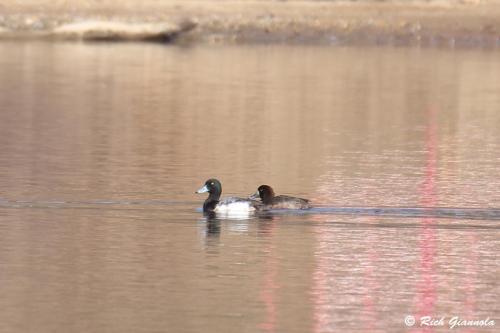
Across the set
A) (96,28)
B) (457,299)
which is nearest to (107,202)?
(457,299)

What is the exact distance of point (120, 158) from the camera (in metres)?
22.7

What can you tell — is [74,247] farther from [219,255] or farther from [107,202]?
[107,202]

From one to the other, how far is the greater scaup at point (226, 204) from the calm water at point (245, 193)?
0.25m

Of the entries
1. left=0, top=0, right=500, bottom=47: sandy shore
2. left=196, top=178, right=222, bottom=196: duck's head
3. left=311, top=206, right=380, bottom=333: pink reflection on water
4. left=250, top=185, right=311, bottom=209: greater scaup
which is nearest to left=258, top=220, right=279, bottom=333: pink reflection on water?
left=311, top=206, right=380, bottom=333: pink reflection on water

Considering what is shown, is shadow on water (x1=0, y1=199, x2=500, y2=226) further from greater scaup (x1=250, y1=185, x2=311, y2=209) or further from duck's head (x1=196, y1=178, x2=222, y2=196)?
duck's head (x1=196, y1=178, x2=222, y2=196)

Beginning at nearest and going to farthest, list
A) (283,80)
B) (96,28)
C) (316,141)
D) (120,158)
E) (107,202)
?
(107,202)
(120,158)
(316,141)
(283,80)
(96,28)

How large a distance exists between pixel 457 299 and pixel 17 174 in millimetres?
8476

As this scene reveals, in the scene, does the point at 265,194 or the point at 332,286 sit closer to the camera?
the point at 332,286

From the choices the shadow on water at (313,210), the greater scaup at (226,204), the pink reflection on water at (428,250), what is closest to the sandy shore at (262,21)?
the pink reflection on water at (428,250)

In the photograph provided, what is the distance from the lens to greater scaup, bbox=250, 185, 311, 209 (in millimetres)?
17719

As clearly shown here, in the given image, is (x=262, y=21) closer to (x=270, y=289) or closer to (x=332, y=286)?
(x=332, y=286)

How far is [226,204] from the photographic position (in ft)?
58.4

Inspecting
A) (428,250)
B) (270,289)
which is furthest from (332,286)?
(428,250)

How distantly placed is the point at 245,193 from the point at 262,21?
101 feet
